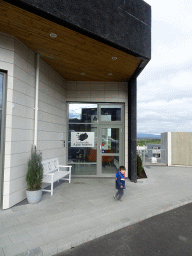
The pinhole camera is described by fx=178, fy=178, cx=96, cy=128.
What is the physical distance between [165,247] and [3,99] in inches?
175

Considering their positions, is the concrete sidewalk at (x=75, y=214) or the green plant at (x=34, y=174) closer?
the concrete sidewalk at (x=75, y=214)

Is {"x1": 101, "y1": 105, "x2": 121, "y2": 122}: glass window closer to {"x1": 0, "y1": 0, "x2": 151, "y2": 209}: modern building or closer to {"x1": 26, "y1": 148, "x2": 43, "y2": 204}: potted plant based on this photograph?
{"x1": 0, "y1": 0, "x2": 151, "y2": 209}: modern building

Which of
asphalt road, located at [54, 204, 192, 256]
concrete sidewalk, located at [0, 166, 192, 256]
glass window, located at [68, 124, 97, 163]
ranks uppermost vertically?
glass window, located at [68, 124, 97, 163]

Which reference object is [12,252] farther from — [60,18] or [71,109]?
[71,109]

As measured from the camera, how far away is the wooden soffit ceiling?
3.66 m

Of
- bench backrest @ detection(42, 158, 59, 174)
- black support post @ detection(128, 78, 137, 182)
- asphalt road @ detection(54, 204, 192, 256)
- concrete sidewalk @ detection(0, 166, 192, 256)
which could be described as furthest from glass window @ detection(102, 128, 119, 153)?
asphalt road @ detection(54, 204, 192, 256)

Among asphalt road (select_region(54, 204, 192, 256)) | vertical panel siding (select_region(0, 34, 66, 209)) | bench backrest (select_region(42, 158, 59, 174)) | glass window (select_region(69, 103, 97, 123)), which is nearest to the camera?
asphalt road (select_region(54, 204, 192, 256))

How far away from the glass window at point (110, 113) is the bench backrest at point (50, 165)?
105 inches

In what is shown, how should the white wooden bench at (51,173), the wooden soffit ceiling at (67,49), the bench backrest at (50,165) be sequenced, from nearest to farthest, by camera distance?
the wooden soffit ceiling at (67,49), the white wooden bench at (51,173), the bench backrest at (50,165)

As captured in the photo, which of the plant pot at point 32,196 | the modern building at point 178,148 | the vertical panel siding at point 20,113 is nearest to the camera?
the vertical panel siding at point 20,113

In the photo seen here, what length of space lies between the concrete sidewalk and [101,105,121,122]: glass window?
2.81 metres

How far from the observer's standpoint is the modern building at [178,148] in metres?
10.8

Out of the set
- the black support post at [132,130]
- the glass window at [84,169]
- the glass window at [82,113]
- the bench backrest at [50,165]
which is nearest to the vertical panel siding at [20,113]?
the bench backrest at [50,165]

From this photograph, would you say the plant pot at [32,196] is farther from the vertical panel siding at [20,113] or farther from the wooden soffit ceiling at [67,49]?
the wooden soffit ceiling at [67,49]
